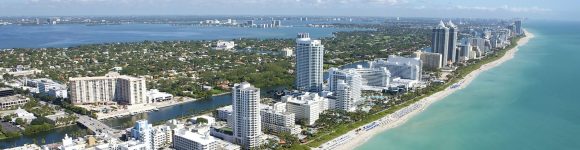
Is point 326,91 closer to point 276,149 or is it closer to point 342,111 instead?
point 342,111

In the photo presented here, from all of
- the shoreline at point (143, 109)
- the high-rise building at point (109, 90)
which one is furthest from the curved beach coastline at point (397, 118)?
the high-rise building at point (109, 90)

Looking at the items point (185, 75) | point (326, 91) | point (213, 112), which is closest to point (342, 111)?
point (326, 91)

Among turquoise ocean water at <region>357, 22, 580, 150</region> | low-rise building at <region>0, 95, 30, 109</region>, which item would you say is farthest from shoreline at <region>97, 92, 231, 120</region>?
turquoise ocean water at <region>357, 22, 580, 150</region>

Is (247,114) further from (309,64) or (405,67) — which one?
(405,67)

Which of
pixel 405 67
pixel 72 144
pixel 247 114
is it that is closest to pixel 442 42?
pixel 405 67

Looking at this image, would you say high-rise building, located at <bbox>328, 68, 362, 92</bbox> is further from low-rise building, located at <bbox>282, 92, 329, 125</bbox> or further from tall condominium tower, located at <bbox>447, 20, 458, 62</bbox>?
tall condominium tower, located at <bbox>447, 20, 458, 62</bbox>

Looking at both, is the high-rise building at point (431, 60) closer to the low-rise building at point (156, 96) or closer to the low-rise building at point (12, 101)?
the low-rise building at point (156, 96)
